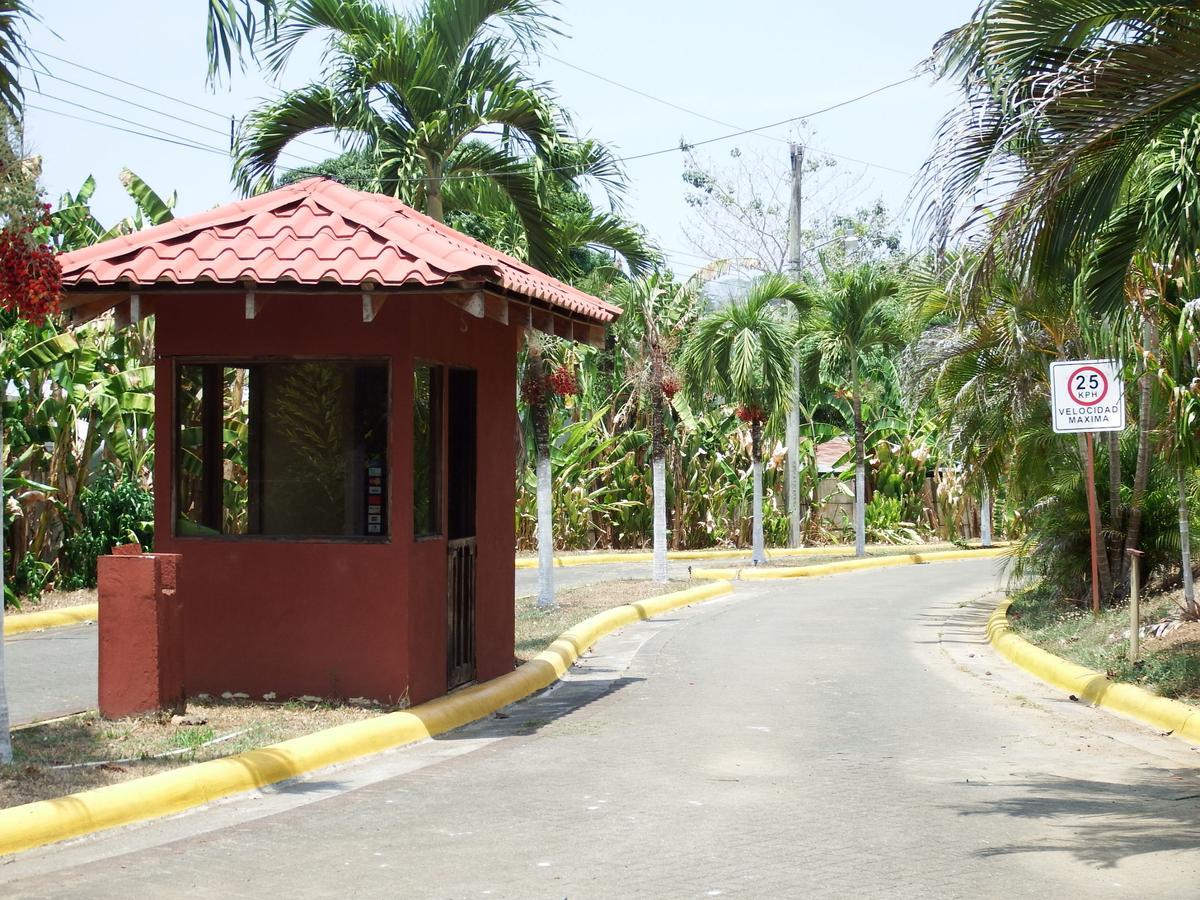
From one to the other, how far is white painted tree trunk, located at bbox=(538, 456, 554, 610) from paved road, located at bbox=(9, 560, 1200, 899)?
6.55 metres

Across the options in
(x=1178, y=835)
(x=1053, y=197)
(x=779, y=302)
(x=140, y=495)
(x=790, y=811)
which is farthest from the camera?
(x=779, y=302)

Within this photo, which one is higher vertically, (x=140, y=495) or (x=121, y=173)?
(x=121, y=173)

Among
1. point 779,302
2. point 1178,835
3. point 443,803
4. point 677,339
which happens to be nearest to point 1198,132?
point 1178,835

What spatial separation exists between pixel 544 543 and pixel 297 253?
32.8 ft

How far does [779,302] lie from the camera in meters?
32.9

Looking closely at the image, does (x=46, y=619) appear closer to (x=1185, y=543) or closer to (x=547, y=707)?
(x=547, y=707)

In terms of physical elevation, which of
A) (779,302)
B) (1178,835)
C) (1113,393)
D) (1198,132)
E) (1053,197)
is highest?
(779,302)

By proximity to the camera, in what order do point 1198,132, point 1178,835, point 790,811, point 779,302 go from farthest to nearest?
1. point 779,302
2. point 1198,132
3. point 790,811
4. point 1178,835

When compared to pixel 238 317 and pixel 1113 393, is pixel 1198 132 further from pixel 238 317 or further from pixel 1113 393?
pixel 238 317

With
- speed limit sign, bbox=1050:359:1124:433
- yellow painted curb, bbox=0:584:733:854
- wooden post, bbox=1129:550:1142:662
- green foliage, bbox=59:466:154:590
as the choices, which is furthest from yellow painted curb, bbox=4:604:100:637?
wooden post, bbox=1129:550:1142:662

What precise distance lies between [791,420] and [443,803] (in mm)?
29116

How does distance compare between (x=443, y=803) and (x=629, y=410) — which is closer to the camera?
(x=443, y=803)

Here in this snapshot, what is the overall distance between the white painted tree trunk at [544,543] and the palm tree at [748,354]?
25.1 ft

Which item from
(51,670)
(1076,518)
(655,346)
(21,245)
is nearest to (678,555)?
(655,346)
